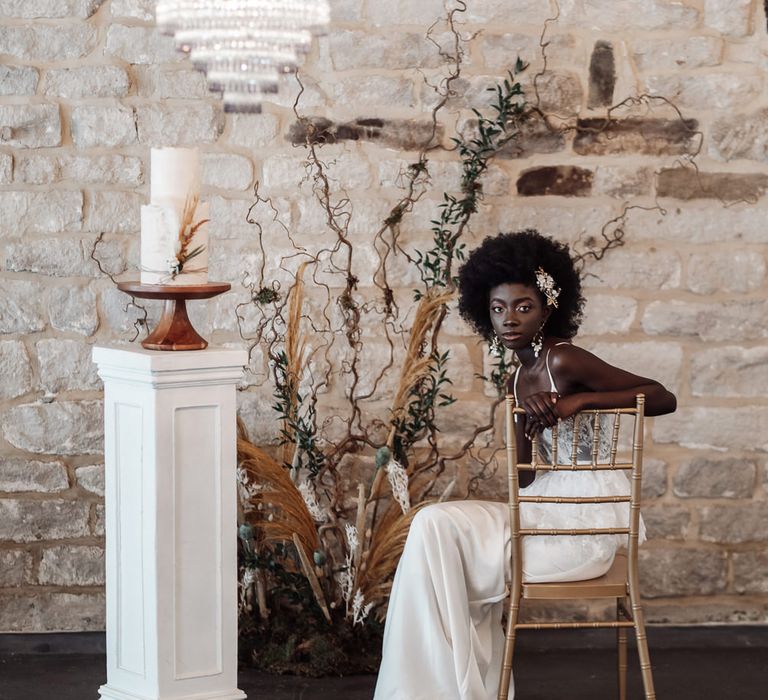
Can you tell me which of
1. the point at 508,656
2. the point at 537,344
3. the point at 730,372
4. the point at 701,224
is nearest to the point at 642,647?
the point at 508,656

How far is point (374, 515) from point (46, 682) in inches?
44.3

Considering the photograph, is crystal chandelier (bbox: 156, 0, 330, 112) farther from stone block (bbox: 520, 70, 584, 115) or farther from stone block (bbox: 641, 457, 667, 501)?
stone block (bbox: 641, 457, 667, 501)

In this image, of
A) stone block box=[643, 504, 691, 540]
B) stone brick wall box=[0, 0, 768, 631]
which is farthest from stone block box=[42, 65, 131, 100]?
stone block box=[643, 504, 691, 540]

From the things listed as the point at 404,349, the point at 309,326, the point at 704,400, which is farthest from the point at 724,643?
the point at 309,326

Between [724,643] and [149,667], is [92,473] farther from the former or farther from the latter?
[724,643]

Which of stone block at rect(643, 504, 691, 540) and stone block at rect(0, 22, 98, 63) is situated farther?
stone block at rect(643, 504, 691, 540)

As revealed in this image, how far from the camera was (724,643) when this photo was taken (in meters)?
3.82

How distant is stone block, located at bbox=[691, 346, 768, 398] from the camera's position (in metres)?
3.81

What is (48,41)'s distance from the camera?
3652mm

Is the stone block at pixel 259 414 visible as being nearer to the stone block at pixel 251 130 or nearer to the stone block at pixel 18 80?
the stone block at pixel 251 130

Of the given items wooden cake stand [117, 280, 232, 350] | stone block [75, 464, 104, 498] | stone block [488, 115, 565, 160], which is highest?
stone block [488, 115, 565, 160]

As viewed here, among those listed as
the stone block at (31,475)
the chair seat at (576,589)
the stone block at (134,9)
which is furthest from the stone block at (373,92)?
the chair seat at (576,589)

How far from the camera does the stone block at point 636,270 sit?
12.4 feet

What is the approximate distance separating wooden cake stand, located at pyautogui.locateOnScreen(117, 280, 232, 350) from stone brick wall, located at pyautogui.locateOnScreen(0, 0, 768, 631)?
99cm
